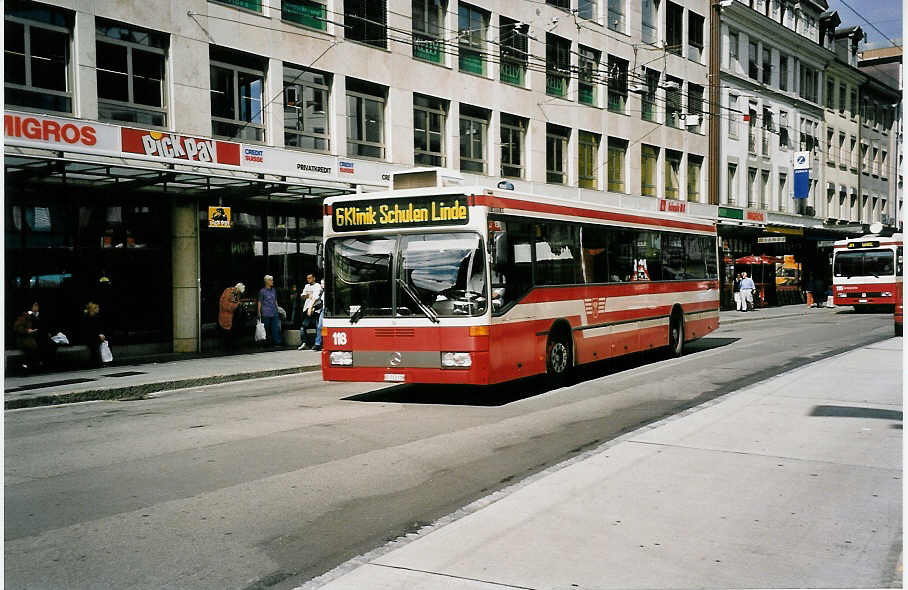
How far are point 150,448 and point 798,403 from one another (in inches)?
298

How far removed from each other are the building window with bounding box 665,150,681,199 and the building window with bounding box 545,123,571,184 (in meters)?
8.96

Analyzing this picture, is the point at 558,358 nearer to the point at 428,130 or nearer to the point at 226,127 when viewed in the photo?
the point at 226,127

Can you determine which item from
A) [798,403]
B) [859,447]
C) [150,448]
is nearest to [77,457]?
[150,448]

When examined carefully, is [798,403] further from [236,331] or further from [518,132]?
[518,132]

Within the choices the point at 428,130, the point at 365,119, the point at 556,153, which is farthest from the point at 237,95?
the point at 556,153

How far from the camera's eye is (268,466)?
7.46m

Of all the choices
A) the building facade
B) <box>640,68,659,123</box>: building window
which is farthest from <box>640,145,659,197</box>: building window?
the building facade

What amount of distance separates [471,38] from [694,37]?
58.3 ft

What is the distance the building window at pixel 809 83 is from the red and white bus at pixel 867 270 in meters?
19.6

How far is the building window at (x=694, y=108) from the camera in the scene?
39.6 meters

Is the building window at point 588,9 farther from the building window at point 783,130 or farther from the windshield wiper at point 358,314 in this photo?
the windshield wiper at point 358,314

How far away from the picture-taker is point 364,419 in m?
10.1

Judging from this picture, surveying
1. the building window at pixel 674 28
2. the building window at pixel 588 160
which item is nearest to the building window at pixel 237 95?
the building window at pixel 588 160

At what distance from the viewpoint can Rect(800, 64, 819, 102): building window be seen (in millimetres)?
51403
